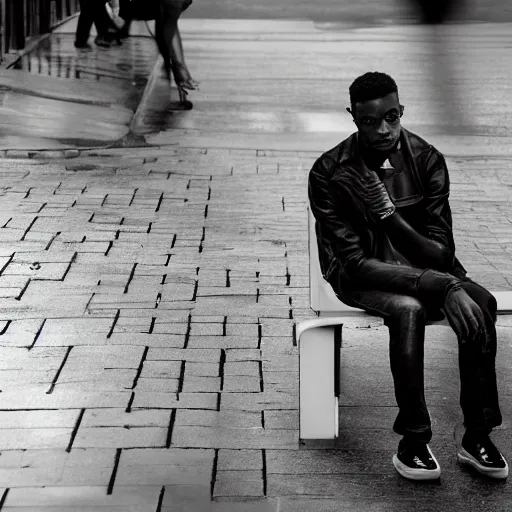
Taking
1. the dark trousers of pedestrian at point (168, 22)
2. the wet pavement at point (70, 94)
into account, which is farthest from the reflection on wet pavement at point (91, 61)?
the dark trousers of pedestrian at point (168, 22)

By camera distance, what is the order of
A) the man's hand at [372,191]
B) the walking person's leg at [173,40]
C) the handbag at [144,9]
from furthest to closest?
the handbag at [144,9] < the walking person's leg at [173,40] < the man's hand at [372,191]

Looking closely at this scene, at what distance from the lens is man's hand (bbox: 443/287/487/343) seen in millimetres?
4316

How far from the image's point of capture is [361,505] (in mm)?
4172

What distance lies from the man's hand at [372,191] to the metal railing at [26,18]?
1185 cm

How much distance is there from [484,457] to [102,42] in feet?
48.8

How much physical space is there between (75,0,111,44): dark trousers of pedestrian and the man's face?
14.1m

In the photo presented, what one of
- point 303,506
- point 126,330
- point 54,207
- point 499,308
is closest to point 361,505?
point 303,506

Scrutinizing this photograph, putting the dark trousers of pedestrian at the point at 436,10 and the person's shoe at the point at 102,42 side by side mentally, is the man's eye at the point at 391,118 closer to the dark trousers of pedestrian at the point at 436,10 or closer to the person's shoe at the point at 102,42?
the dark trousers of pedestrian at the point at 436,10

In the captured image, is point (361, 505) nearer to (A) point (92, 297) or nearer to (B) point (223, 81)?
(A) point (92, 297)

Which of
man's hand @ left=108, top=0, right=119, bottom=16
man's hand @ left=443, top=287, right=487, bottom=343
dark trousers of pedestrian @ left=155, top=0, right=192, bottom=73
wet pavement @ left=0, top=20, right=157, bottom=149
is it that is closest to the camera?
man's hand @ left=443, top=287, right=487, bottom=343

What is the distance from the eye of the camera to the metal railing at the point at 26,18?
16.9 m

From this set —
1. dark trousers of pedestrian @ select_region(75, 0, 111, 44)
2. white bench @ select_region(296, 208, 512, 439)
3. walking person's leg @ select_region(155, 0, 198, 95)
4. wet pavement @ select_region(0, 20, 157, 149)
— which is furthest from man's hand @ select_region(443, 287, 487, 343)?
dark trousers of pedestrian @ select_region(75, 0, 111, 44)

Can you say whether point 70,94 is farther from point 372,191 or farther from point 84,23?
point 372,191

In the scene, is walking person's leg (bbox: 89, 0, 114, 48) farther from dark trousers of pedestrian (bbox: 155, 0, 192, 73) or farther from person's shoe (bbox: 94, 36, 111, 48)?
dark trousers of pedestrian (bbox: 155, 0, 192, 73)
